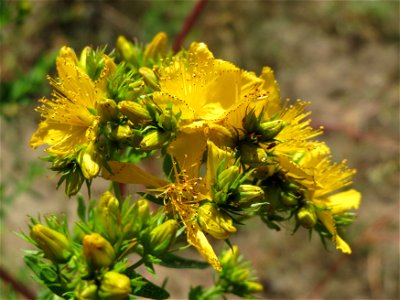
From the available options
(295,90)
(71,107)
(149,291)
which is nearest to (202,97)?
(71,107)

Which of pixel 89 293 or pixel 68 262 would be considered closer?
pixel 89 293

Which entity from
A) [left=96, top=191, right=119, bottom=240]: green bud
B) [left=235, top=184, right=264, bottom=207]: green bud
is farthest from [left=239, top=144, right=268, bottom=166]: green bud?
[left=96, top=191, right=119, bottom=240]: green bud

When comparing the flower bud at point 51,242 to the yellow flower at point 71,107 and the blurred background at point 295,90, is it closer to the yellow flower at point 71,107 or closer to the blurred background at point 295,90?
the yellow flower at point 71,107

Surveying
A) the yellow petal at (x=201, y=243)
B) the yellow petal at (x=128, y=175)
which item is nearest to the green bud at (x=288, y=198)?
the yellow petal at (x=201, y=243)

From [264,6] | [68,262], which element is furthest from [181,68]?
[264,6]

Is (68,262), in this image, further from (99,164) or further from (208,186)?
(208,186)

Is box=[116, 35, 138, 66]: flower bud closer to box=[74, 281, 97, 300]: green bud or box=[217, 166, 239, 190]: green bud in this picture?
box=[217, 166, 239, 190]: green bud
